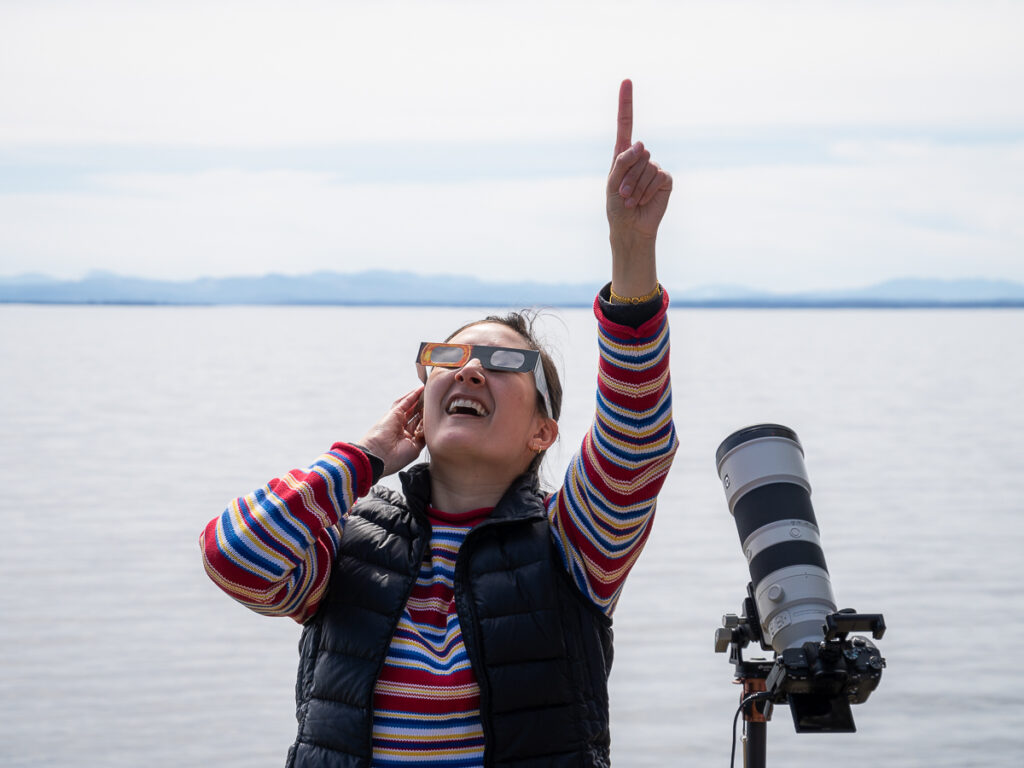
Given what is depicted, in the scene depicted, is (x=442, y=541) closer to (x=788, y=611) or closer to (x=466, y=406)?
(x=466, y=406)

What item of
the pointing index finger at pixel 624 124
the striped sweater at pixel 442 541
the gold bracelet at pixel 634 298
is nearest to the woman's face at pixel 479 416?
the striped sweater at pixel 442 541

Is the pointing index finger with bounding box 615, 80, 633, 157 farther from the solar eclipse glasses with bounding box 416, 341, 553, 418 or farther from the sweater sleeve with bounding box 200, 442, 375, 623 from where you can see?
A: the sweater sleeve with bounding box 200, 442, 375, 623

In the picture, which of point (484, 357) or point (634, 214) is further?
point (484, 357)

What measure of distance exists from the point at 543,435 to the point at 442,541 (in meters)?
0.34

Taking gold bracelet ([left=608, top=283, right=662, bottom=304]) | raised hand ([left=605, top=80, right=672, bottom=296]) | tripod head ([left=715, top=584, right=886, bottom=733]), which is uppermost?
raised hand ([left=605, top=80, right=672, bottom=296])

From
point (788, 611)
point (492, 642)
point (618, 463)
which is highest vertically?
point (618, 463)

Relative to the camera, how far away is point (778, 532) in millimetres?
2752

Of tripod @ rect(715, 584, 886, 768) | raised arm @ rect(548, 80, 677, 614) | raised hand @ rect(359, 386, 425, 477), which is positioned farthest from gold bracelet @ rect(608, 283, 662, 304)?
tripod @ rect(715, 584, 886, 768)

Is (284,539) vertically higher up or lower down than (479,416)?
lower down

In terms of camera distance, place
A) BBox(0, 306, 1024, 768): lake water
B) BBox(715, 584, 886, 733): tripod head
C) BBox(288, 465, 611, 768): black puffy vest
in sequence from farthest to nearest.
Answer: BBox(0, 306, 1024, 768): lake water → BBox(715, 584, 886, 733): tripod head → BBox(288, 465, 611, 768): black puffy vest

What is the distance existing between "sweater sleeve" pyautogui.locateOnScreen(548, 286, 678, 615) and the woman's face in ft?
0.46

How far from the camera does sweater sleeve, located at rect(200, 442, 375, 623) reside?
2.29 meters

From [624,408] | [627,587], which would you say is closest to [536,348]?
[624,408]

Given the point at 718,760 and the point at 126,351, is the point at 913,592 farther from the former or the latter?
the point at 126,351
